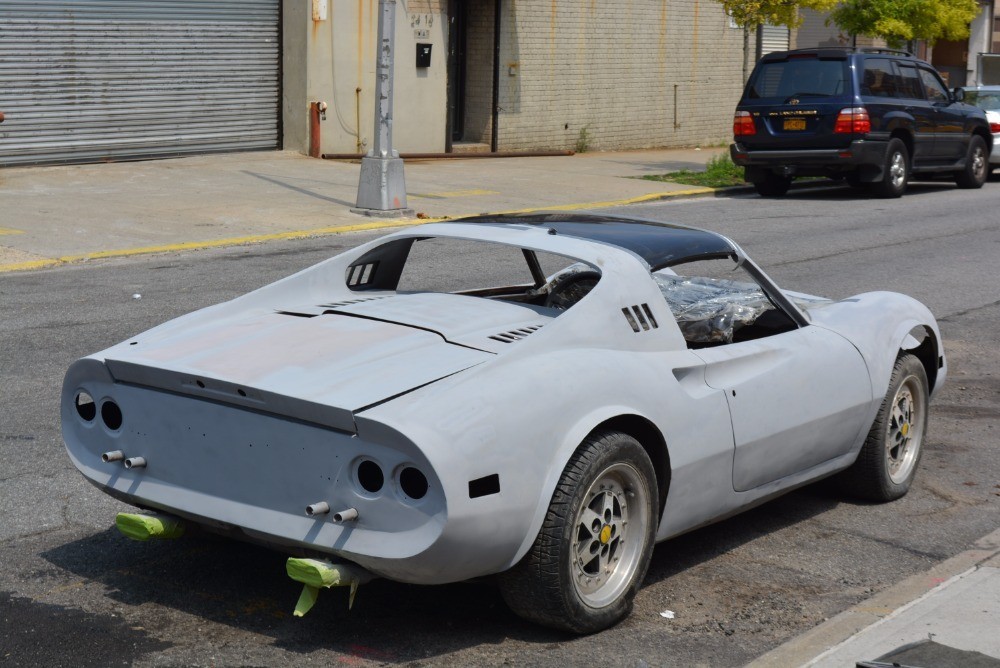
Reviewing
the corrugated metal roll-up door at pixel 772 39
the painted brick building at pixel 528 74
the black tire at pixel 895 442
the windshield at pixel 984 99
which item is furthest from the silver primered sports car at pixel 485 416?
the corrugated metal roll-up door at pixel 772 39

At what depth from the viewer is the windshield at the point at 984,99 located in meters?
24.0

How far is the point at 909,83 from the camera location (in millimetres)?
20141

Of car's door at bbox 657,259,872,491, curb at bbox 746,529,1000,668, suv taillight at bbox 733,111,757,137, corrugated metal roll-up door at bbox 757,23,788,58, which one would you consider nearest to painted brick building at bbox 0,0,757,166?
corrugated metal roll-up door at bbox 757,23,788,58

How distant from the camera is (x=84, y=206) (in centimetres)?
1574

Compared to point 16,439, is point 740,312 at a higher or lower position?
higher

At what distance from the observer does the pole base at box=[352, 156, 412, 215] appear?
1614cm

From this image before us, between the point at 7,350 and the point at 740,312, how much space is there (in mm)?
4919

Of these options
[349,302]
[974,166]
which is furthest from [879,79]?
[349,302]

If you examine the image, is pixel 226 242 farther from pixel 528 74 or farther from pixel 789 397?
pixel 528 74

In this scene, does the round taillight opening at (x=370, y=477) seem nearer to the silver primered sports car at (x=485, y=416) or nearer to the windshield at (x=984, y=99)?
the silver primered sports car at (x=485, y=416)

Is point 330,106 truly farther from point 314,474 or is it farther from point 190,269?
point 314,474

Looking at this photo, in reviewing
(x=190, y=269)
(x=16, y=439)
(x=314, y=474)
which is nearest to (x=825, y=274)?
(x=190, y=269)

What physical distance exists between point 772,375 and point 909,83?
16240 millimetres

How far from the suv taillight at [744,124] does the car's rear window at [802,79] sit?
310mm
